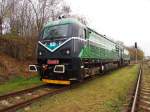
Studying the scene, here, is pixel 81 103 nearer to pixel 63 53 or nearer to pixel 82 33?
pixel 63 53

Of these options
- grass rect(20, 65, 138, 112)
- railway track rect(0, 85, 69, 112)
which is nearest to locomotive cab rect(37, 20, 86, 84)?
railway track rect(0, 85, 69, 112)

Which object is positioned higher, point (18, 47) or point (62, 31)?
point (62, 31)

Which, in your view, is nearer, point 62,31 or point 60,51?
point 60,51

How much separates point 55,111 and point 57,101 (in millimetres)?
1431

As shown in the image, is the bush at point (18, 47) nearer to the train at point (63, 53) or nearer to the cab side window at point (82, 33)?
the train at point (63, 53)

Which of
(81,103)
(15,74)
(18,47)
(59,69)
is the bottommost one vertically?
(81,103)

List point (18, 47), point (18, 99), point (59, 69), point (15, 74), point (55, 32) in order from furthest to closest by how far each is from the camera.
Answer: point (18, 47), point (15, 74), point (55, 32), point (59, 69), point (18, 99)

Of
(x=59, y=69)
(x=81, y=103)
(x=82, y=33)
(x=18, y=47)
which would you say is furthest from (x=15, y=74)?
(x=81, y=103)

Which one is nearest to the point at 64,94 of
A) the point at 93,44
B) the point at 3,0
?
the point at 93,44

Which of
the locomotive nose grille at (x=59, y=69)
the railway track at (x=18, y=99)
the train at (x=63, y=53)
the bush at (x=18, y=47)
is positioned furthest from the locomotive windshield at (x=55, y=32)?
the bush at (x=18, y=47)

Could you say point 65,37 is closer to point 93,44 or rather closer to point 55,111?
point 93,44

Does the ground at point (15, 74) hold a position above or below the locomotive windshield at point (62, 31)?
below

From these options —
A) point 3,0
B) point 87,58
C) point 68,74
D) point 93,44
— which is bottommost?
point 68,74

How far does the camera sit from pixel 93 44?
1519 cm
